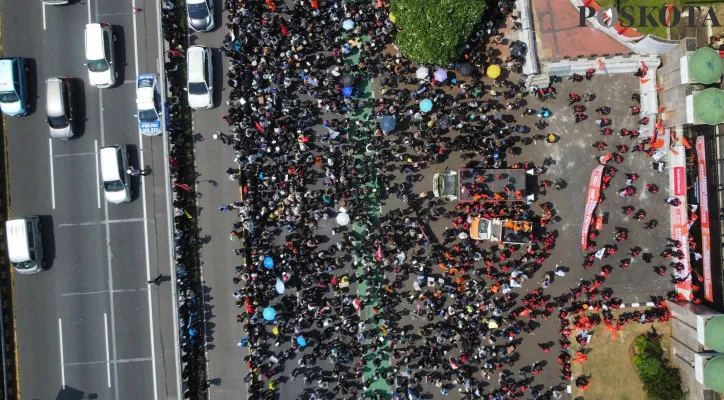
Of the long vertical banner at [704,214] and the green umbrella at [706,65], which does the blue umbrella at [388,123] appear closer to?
the green umbrella at [706,65]

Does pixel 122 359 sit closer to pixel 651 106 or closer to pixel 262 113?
pixel 262 113

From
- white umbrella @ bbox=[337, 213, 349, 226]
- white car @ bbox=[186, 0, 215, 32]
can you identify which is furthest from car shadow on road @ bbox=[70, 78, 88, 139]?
white umbrella @ bbox=[337, 213, 349, 226]

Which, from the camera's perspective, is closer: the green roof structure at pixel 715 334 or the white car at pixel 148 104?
the green roof structure at pixel 715 334

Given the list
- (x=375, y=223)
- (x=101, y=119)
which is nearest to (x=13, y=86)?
(x=101, y=119)

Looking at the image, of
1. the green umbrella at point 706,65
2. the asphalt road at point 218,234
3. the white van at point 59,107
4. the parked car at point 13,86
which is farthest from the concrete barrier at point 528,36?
the parked car at point 13,86

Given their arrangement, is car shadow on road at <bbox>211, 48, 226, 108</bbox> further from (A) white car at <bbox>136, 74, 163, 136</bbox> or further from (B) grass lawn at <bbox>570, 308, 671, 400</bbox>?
(B) grass lawn at <bbox>570, 308, 671, 400</bbox>

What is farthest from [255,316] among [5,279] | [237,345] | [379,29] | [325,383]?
[379,29]
